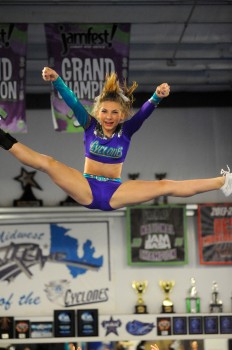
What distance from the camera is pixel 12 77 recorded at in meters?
8.00

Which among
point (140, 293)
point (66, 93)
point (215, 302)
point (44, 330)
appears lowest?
point (44, 330)

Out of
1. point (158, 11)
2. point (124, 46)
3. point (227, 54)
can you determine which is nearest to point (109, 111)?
point (124, 46)

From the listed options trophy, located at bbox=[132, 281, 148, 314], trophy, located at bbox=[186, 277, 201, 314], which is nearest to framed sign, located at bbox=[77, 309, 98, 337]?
trophy, located at bbox=[132, 281, 148, 314]

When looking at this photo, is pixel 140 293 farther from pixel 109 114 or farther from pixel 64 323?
pixel 109 114

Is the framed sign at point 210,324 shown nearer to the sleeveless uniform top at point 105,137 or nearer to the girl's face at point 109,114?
the sleeveless uniform top at point 105,137

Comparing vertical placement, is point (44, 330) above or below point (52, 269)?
below

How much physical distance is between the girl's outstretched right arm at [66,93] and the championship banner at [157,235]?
6.06 m

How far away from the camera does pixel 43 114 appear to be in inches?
454

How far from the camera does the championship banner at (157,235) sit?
36.5 feet

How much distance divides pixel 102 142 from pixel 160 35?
15.7 ft

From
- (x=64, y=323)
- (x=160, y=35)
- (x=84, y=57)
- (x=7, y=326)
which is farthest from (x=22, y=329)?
(x=160, y=35)

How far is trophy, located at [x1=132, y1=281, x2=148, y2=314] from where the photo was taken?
36.0 ft

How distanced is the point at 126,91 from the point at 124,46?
2929mm

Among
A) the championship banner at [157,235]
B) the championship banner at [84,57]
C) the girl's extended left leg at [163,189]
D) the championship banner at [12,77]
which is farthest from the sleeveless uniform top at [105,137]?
the championship banner at [157,235]
